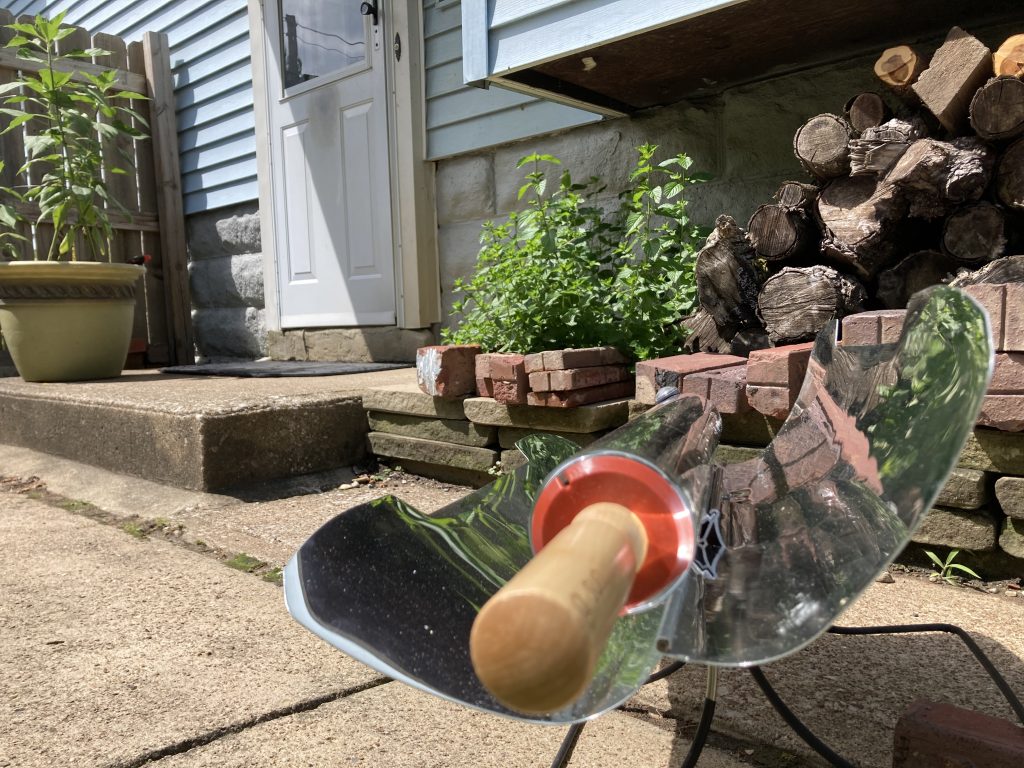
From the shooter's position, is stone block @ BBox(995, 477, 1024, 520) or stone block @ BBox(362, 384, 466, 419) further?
stone block @ BBox(362, 384, 466, 419)

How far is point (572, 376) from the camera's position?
228cm

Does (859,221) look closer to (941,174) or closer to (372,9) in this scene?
(941,174)

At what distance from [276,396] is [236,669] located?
66.0 inches

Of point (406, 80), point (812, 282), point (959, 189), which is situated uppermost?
point (406, 80)

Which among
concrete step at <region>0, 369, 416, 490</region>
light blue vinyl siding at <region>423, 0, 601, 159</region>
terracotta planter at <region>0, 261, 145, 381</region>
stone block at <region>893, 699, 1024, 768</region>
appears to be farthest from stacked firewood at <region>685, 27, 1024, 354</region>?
terracotta planter at <region>0, 261, 145, 381</region>

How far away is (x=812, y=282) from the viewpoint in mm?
2127

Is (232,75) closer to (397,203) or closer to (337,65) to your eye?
(337,65)

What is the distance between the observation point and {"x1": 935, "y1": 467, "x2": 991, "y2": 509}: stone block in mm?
1678

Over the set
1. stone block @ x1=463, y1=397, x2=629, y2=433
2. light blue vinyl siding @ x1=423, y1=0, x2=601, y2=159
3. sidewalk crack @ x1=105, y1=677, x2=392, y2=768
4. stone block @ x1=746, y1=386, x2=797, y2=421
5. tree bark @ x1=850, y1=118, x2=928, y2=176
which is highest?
light blue vinyl siding @ x1=423, y1=0, x2=601, y2=159

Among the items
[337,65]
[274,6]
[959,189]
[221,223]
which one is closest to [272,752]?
[959,189]

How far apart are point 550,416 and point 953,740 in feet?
5.28

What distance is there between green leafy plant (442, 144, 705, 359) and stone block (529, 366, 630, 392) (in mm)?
141

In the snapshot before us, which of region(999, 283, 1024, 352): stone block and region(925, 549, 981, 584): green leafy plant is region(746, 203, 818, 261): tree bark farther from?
region(925, 549, 981, 584): green leafy plant

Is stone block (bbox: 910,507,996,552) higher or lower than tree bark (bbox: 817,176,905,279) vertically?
lower
